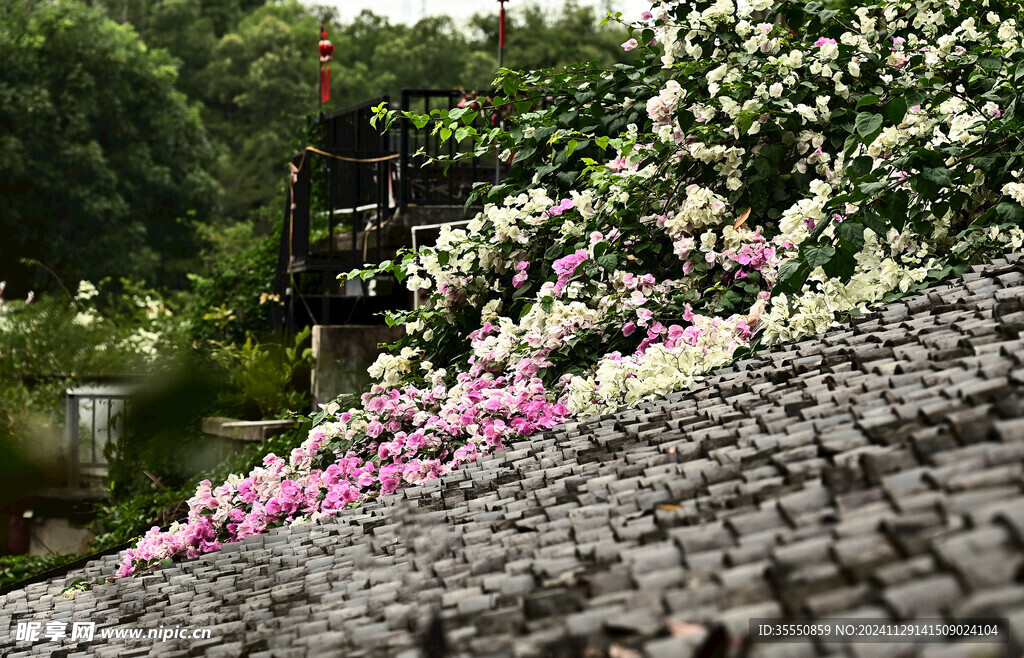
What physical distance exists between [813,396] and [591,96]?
157 inches

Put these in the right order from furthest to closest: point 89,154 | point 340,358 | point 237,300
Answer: point 89,154
point 237,300
point 340,358

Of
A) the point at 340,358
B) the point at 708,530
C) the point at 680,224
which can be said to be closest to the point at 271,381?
the point at 340,358

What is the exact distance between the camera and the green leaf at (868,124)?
444cm

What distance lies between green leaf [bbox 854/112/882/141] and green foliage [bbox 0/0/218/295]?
28388mm

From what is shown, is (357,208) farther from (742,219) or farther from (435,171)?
(742,219)

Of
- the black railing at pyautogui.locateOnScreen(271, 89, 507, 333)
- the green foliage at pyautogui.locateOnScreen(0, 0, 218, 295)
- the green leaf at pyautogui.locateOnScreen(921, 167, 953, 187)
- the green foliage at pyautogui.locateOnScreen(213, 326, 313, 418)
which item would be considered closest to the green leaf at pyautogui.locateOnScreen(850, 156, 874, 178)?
the green leaf at pyautogui.locateOnScreen(921, 167, 953, 187)

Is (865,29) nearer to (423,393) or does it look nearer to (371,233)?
(423,393)

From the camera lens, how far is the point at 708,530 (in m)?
2.02

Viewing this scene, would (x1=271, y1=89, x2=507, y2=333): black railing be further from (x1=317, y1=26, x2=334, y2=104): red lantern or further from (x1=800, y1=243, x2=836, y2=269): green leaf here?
(x1=800, y1=243, x2=836, y2=269): green leaf

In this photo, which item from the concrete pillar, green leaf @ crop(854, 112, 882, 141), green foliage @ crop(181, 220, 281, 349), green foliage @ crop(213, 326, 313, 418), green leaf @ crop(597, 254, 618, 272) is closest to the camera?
green leaf @ crop(854, 112, 882, 141)

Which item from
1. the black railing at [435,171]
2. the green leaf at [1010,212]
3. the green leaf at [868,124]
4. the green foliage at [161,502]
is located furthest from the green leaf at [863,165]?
the green foliage at [161,502]

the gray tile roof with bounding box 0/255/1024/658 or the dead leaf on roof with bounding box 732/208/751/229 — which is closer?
the gray tile roof with bounding box 0/255/1024/658

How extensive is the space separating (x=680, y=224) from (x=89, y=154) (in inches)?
1132

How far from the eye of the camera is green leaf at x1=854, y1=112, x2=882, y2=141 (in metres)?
4.44
